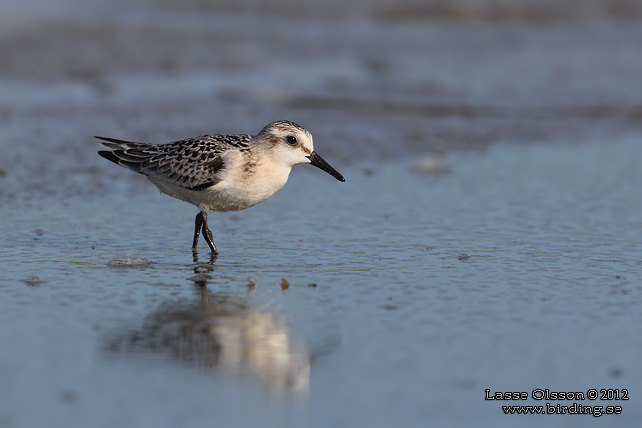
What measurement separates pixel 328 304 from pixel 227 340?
0.90 m

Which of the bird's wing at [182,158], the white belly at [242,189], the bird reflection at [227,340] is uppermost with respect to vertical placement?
the bird's wing at [182,158]

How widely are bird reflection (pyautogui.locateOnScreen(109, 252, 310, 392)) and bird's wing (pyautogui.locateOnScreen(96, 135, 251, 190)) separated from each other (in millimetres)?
1659

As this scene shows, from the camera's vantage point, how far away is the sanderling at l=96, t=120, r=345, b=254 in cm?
745

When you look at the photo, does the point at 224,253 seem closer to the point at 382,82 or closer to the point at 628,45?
the point at 382,82

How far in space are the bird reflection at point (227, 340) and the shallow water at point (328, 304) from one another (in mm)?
15

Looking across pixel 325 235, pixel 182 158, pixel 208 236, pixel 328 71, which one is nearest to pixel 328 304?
pixel 208 236

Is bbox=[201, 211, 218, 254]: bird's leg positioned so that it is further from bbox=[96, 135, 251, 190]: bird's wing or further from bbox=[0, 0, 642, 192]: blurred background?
bbox=[0, 0, 642, 192]: blurred background

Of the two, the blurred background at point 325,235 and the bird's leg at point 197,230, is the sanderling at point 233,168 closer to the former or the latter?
the bird's leg at point 197,230

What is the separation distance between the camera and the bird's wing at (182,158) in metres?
7.57

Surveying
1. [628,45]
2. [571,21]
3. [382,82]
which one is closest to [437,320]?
[382,82]

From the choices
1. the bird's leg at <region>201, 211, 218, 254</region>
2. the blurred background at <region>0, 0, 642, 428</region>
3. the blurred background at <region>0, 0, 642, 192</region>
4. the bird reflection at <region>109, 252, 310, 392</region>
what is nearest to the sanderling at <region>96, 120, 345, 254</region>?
the bird's leg at <region>201, 211, 218, 254</region>

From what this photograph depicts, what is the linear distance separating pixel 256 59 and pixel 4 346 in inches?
454

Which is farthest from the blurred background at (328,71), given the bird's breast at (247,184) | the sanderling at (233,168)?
the bird's breast at (247,184)

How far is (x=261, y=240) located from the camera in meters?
7.70
